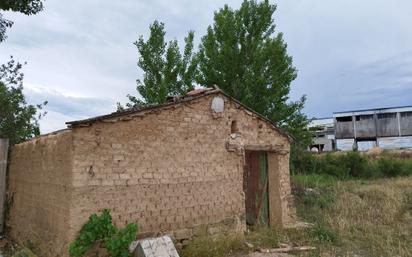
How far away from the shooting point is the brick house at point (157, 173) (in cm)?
621

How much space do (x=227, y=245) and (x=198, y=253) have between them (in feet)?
2.44

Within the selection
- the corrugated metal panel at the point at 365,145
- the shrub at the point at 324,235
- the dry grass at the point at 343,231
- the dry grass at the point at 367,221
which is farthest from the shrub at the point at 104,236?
the corrugated metal panel at the point at 365,145

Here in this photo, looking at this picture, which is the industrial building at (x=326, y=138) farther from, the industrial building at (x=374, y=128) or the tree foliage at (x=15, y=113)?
the tree foliage at (x=15, y=113)

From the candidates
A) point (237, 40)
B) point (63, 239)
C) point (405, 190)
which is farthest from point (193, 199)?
point (237, 40)

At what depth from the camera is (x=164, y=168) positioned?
717cm

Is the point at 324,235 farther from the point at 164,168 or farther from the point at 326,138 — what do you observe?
the point at 326,138

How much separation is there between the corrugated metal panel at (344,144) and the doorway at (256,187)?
3094 cm

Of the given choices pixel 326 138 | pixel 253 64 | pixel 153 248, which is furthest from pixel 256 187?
pixel 326 138

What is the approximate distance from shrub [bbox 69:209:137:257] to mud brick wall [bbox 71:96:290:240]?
25cm

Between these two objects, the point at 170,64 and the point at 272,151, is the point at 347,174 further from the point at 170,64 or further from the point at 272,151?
the point at 272,151

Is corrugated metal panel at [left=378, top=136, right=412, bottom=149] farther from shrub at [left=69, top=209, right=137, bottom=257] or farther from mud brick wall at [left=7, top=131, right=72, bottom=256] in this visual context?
shrub at [left=69, top=209, right=137, bottom=257]

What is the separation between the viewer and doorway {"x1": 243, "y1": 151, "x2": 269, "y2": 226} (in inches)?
378

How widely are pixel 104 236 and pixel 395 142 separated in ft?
121

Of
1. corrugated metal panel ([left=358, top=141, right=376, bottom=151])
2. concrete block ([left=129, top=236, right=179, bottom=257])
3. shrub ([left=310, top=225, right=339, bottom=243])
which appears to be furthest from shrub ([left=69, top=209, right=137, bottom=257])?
corrugated metal panel ([left=358, top=141, right=376, bottom=151])
